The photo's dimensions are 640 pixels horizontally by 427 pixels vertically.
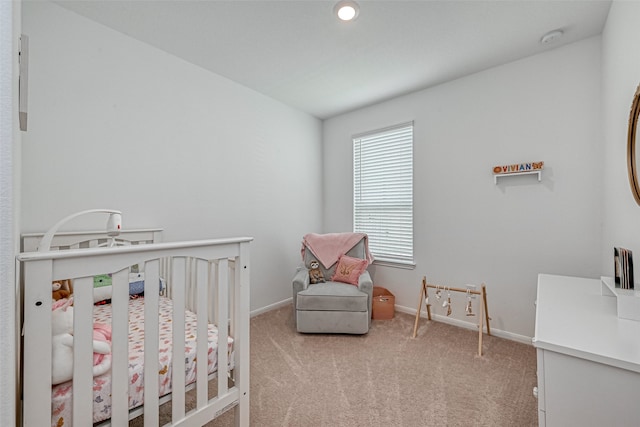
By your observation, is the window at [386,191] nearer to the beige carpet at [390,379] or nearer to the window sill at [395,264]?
the window sill at [395,264]

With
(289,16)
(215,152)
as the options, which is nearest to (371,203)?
(215,152)

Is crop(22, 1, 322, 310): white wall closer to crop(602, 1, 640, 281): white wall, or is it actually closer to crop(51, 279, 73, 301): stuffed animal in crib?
crop(51, 279, 73, 301): stuffed animal in crib

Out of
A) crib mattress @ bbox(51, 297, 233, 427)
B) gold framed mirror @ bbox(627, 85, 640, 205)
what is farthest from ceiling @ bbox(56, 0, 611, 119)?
crib mattress @ bbox(51, 297, 233, 427)

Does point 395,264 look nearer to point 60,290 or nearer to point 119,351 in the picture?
point 119,351

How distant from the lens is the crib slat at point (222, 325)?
4.13ft

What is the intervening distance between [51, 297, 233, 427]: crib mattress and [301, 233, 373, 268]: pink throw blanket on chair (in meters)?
1.68

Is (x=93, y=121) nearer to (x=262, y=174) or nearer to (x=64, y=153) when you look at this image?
(x=64, y=153)

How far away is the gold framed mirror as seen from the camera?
4.35 feet

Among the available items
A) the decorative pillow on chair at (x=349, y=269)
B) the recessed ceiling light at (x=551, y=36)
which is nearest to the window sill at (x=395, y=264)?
the decorative pillow on chair at (x=349, y=269)

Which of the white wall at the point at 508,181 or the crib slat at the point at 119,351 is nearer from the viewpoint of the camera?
the crib slat at the point at 119,351

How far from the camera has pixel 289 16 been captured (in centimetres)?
191

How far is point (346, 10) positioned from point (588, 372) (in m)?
2.13

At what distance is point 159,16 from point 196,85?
65cm

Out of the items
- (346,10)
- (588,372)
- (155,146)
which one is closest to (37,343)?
(588,372)
